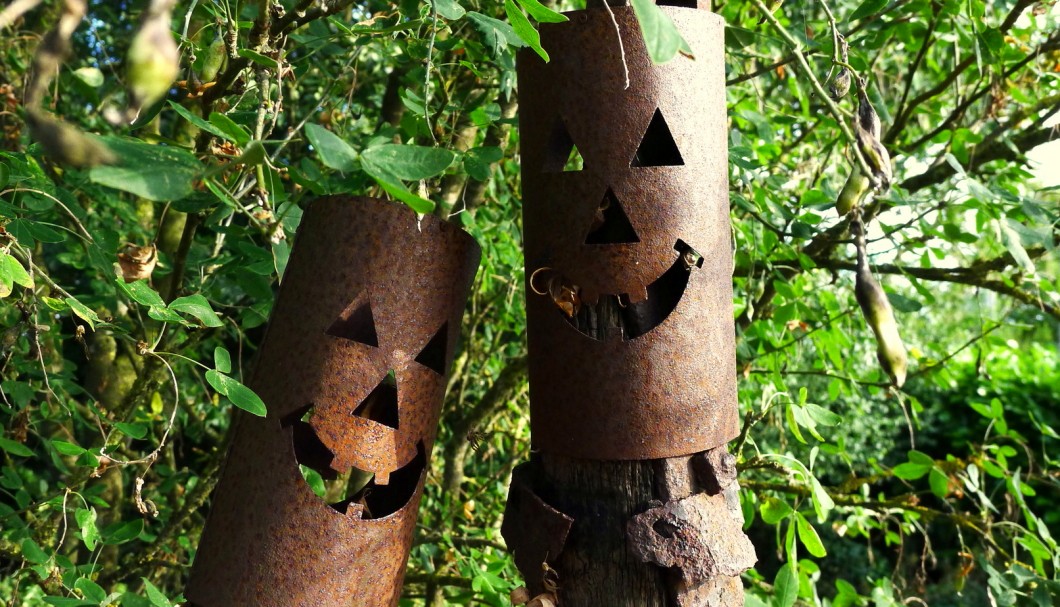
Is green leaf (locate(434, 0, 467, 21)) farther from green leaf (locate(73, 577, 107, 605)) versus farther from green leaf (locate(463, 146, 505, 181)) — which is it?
green leaf (locate(73, 577, 107, 605))

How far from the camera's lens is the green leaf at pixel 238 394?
1060 mm

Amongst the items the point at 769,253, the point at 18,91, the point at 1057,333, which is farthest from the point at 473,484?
the point at 1057,333

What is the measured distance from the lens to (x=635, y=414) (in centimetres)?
109

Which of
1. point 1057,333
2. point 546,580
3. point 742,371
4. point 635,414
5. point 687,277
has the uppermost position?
point 687,277

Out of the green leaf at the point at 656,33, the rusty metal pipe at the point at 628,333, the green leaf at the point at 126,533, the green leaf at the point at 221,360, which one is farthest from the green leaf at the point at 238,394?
the green leaf at the point at 656,33

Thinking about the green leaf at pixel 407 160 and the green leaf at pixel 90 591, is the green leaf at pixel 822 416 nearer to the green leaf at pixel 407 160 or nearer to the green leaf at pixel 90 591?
the green leaf at pixel 407 160

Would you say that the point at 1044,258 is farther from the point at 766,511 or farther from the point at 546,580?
the point at 546,580

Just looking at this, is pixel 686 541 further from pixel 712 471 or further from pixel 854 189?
pixel 854 189

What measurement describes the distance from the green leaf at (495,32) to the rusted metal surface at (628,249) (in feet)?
0.22

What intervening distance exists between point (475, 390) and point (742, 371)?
1289 mm

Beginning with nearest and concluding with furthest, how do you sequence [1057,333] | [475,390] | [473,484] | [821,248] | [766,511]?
[766,511] → [821,248] → [473,484] → [475,390] → [1057,333]

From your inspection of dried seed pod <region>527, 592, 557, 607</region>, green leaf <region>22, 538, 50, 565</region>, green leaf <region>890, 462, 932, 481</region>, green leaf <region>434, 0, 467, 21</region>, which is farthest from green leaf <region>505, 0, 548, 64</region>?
green leaf <region>890, 462, 932, 481</region>

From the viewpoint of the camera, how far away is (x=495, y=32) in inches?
48.4

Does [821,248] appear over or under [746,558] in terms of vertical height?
under
